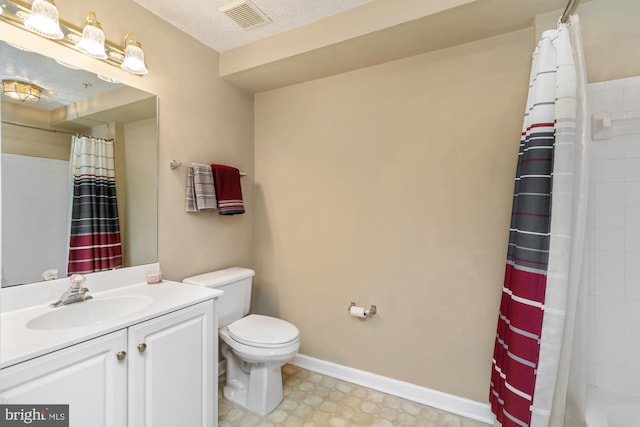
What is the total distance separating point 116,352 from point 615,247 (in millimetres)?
2204

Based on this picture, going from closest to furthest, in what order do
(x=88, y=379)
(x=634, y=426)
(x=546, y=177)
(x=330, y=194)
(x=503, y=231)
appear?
1. (x=88, y=379)
2. (x=634, y=426)
3. (x=546, y=177)
4. (x=503, y=231)
5. (x=330, y=194)

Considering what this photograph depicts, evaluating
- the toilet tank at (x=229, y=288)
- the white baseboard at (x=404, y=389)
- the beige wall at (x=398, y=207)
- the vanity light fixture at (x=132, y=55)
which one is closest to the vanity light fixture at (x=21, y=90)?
the vanity light fixture at (x=132, y=55)

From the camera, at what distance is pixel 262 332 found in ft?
5.86

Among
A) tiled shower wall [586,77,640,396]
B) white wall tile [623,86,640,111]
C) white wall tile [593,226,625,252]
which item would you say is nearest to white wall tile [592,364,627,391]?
tiled shower wall [586,77,640,396]

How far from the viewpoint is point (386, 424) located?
1.69m

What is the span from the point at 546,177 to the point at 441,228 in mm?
625

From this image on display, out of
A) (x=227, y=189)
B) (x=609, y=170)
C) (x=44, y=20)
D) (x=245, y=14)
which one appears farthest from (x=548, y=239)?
(x=44, y=20)

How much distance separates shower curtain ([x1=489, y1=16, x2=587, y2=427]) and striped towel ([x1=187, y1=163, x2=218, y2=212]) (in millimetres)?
1807

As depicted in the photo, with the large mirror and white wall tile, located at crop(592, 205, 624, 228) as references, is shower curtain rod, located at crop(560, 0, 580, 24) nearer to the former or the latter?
white wall tile, located at crop(592, 205, 624, 228)

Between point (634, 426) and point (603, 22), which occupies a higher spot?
point (603, 22)

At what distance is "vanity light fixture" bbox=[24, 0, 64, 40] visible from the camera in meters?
1.24

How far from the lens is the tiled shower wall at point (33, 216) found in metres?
1.25

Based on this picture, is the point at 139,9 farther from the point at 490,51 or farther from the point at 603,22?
the point at 603,22

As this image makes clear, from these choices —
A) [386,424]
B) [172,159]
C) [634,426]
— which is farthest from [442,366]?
[172,159]
